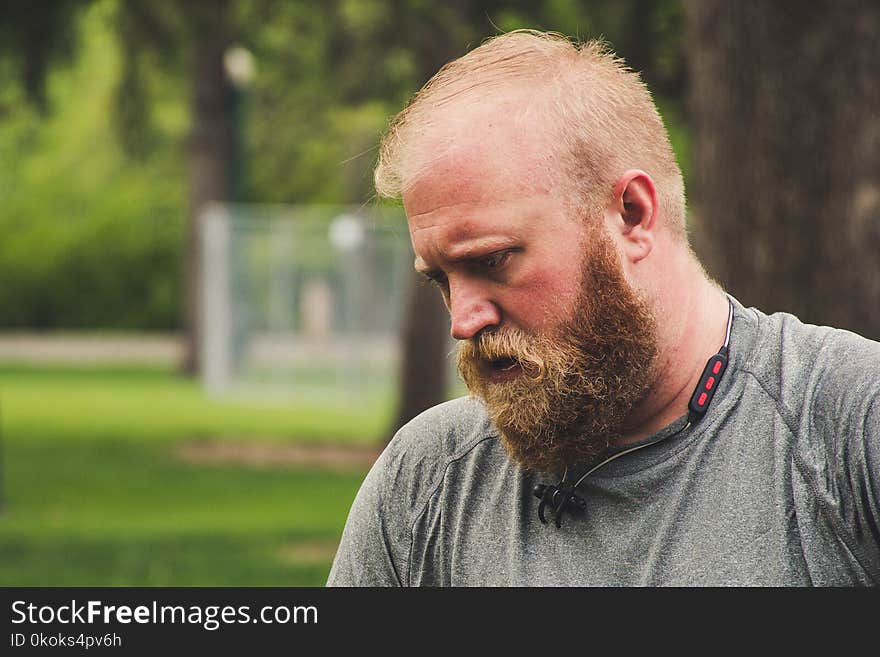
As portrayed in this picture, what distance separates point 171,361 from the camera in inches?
1348

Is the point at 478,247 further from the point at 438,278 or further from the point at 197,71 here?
the point at 197,71

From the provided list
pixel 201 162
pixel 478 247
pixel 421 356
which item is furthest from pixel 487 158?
pixel 201 162

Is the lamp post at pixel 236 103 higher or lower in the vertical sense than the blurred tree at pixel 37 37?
higher

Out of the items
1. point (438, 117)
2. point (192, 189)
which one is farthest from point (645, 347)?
point (192, 189)

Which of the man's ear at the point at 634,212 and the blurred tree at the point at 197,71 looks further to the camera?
the blurred tree at the point at 197,71

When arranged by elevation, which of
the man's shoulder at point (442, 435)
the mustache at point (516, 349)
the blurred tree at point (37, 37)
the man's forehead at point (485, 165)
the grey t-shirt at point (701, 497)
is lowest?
the grey t-shirt at point (701, 497)

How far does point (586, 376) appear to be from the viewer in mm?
2525

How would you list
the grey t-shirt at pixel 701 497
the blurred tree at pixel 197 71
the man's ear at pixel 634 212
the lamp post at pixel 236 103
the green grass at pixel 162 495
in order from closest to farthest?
the grey t-shirt at pixel 701 497
the man's ear at pixel 634 212
the green grass at pixel 162 495
the blurred tree at pixel 197 71
the lamp post at pixel 236 103

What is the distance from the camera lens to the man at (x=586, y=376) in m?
2.32

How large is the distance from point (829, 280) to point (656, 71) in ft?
17.3

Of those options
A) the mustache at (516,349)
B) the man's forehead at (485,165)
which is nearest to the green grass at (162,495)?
the mustache at (516,349)

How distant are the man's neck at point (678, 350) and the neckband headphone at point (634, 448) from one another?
0.03 m

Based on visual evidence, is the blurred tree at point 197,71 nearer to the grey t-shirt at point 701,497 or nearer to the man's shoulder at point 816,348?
the grey t-shirt at point 701,497
